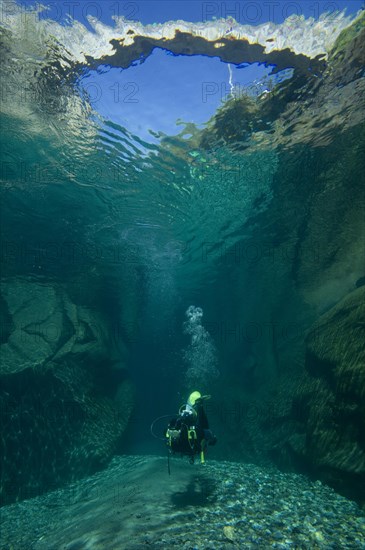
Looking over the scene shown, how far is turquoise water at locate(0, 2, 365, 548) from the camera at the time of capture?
306 inches

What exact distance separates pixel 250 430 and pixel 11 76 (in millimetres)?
16854

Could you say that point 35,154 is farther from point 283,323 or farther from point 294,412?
point 283,323

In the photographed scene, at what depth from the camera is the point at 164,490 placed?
598 cm

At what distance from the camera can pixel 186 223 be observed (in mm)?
16750

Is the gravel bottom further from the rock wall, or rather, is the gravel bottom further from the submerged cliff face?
the rock wall

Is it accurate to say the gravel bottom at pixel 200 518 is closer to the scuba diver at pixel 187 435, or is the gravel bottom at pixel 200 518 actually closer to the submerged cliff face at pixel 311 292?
the scuba diver at pixel 187 435

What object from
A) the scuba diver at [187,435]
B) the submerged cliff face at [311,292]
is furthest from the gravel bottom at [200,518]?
the submerged cliff face at [311,292]

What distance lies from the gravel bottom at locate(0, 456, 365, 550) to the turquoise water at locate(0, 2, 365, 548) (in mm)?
95

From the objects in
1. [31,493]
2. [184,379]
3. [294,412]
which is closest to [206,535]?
[294,412]

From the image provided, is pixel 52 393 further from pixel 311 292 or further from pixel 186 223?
pixel 311 292

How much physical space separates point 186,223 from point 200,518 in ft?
45.6

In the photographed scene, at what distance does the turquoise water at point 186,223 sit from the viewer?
7.78 m

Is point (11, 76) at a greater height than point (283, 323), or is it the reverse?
point (11, 76)

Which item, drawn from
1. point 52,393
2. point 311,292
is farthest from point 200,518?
point 311,292
